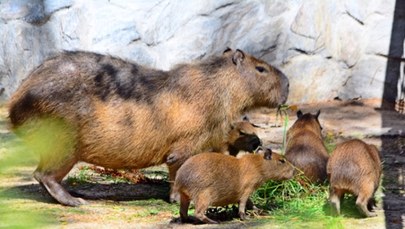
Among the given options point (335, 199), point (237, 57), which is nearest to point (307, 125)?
point (237, 57)

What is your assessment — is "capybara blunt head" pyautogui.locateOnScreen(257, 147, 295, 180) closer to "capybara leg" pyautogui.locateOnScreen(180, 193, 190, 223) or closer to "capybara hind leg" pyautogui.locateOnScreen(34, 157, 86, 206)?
A: "capybara leg" pyautogui.locateOnScreen(180, 193, 190, 223)

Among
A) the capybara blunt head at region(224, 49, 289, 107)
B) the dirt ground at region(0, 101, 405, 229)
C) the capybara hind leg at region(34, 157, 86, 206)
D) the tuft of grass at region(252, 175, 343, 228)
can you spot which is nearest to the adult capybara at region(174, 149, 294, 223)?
the dirt ground at region(0, 101, 405, 229)

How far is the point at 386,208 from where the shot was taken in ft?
18.1

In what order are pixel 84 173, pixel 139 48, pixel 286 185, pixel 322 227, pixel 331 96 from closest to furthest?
1. pixel 322 227
2. pixel 286 185
3. pixel 84 173
4. pixel 139 48
5. pixel 331 96

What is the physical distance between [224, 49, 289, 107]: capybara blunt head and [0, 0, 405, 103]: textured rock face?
3.37 metres

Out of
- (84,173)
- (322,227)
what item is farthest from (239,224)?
(84,173)

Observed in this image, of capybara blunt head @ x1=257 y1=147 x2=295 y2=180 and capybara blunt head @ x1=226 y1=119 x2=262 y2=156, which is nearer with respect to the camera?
capybara blunt head @ x1=257 y1=147 x2=295 y2=180

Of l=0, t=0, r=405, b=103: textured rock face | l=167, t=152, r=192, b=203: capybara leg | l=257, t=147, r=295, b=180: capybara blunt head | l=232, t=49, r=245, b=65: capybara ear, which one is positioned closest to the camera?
l=257, t=147, r=295, b=180: capybara blunt head

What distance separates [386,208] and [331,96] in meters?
4.94

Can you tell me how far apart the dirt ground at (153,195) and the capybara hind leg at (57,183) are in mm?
72

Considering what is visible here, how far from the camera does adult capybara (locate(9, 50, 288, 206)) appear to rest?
559 centimetres

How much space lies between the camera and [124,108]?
19.0 ft

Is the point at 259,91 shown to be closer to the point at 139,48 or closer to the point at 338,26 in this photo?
the point at 139,48

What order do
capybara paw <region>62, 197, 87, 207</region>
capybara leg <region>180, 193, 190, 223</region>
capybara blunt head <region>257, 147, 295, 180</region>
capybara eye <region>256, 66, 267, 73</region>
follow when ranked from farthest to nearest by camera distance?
capybara eye <region>256, 66, 267, 73</region> → capybara paw <region>62, 197, 87, 207</region> → capybara blunt head <region>257, 147, 295, 180</region> → capybara leg <region>180, 193, 190, 223</region>
